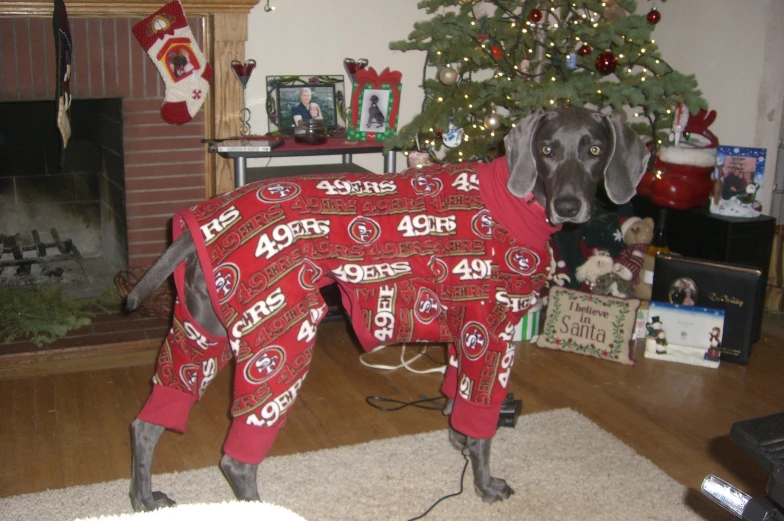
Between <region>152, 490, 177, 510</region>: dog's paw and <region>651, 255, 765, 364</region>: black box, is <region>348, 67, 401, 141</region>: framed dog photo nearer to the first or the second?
<region>651, 255, 765, 364</region>: black box

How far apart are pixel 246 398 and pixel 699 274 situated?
2.22m

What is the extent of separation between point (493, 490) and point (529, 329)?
4.09 ft

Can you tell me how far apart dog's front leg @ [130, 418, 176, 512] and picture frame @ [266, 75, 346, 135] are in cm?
193

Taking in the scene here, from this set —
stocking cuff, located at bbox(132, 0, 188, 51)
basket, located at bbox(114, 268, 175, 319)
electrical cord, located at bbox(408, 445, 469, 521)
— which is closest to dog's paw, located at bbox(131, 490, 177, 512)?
electrical cord, located at bbox(408, 445, 469, 521)

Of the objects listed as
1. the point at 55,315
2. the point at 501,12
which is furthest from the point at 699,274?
the point at 55,315

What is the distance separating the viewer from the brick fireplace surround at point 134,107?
300cm

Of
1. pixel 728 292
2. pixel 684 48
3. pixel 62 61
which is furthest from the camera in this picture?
pixel 684 48

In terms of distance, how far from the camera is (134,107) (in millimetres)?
3293

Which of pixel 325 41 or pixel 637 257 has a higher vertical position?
pixel 325 41

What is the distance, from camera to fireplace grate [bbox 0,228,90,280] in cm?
347

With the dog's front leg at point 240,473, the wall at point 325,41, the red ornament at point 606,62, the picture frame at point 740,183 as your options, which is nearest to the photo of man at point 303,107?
the wall at point 325,41

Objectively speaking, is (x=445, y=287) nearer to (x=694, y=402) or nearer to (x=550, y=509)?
(x=550, y=509)

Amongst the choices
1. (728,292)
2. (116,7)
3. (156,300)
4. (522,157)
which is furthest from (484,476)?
(116,7)

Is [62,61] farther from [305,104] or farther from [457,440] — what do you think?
[457,440]
